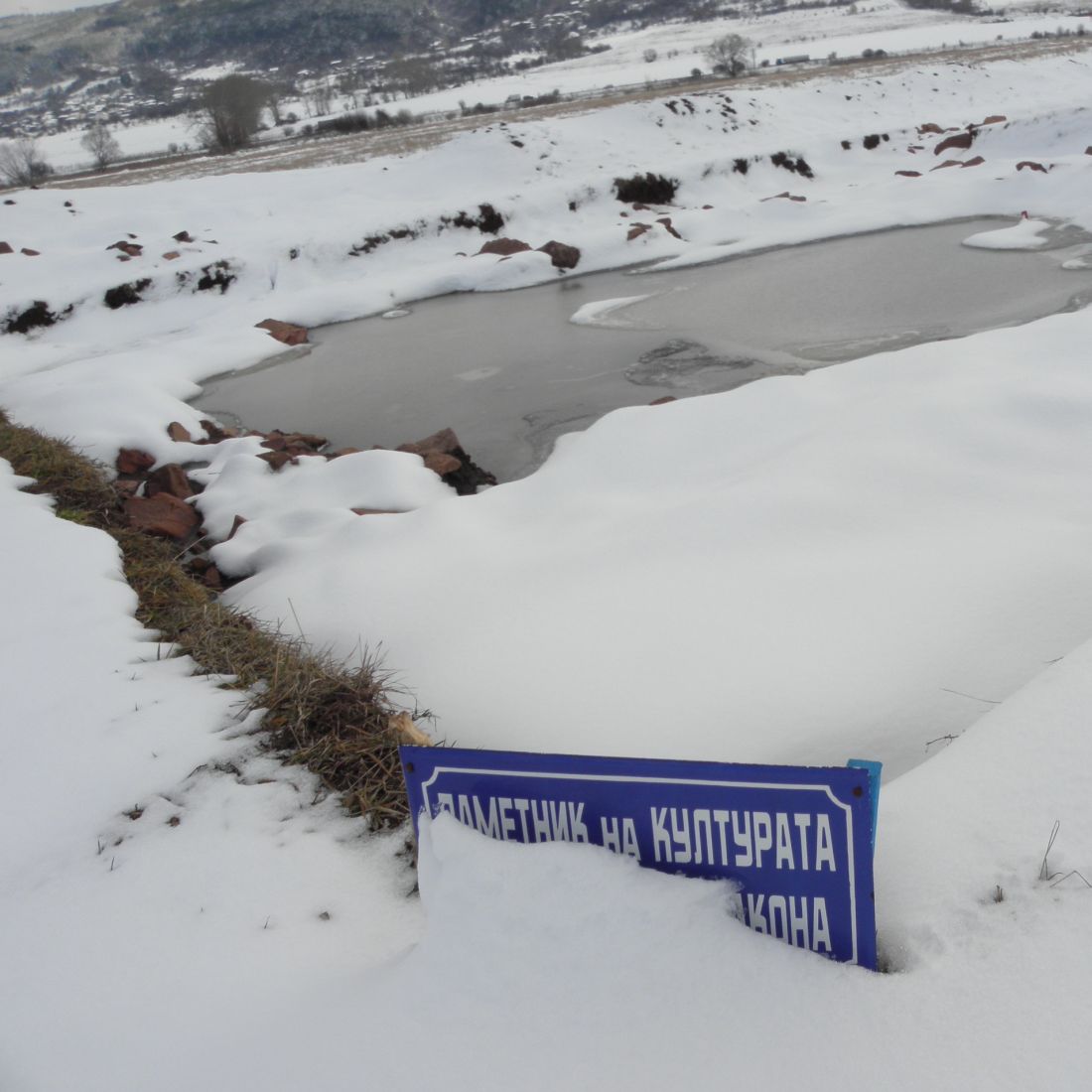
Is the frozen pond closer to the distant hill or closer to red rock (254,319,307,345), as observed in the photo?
red rock (254,319,307,345)

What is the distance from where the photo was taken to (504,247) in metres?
13.8

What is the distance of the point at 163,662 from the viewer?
11.2 ft

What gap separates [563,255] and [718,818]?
40.5 feet

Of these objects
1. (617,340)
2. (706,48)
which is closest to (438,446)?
(617,340)

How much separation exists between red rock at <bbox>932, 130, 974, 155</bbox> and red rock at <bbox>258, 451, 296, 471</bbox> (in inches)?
707

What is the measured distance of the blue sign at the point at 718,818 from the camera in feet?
5.29

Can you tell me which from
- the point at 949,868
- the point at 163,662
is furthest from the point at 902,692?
the point at 163,662

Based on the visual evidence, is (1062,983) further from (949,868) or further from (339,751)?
(339,751)

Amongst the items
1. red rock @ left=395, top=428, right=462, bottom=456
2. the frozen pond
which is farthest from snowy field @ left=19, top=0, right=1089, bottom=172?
red rock @ left=395, top=428, right=462, bottom=456

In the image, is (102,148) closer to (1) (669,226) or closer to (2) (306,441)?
(1) (669,226)

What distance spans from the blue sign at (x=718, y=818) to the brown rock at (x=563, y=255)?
12039 mm

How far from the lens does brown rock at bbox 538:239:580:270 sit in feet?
42.8

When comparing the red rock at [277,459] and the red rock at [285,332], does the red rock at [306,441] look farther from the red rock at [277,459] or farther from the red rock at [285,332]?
the red rock at [285,332]

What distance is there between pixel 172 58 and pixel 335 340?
219m
